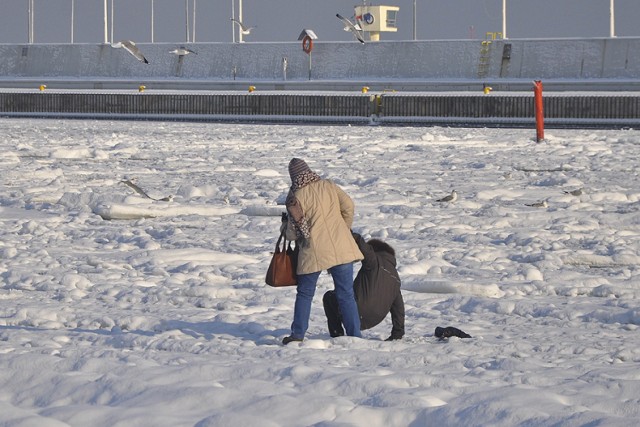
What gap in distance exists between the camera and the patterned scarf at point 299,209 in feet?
22.0

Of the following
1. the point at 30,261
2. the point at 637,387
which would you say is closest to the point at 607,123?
the point at 30,261

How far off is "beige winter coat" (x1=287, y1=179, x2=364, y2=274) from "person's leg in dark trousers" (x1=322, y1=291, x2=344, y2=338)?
0.44m

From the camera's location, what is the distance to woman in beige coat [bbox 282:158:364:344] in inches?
265

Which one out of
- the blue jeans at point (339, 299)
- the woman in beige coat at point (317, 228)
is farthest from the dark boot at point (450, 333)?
the woman in beige coat at point (317, 228)

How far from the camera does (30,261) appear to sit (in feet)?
33.7

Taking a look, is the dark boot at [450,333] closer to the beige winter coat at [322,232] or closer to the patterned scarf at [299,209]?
the beige winter coat at [322,232]

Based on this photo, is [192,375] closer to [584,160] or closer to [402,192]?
[402,192]

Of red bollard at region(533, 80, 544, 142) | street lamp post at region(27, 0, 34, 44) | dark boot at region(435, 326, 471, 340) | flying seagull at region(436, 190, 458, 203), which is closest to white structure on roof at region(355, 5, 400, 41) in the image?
street lamp post at region(27, 0, 34, 44)

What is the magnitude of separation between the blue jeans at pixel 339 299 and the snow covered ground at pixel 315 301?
4.3 inches

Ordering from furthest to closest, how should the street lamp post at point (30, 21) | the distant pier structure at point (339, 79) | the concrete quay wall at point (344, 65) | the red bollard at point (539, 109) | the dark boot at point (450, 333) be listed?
the street lamp post at point (30, 21) < the concrete quay wall at point (344, 65) < the distant pier structure at point (339, 79) < the red bollard at point (539, 109) < the dark boot at point (450, 333)

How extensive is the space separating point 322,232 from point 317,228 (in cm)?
4

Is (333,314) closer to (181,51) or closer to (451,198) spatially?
(451,198)

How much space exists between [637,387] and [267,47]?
44.5 metres

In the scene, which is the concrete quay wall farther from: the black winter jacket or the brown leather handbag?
the brown leather handbag
